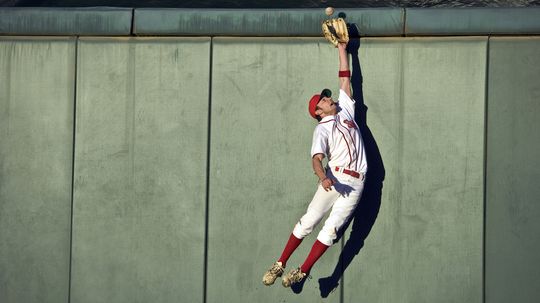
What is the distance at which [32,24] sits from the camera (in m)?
7.78

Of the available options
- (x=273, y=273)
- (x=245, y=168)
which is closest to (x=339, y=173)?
(x=245, y=168)

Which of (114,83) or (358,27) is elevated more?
(358,27)

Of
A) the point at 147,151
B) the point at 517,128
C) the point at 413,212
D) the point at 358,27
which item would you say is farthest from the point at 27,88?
the point at 517,128

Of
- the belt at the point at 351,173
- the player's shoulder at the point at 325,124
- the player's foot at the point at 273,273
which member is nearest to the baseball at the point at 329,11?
the player's shoulder at the point at 325,124

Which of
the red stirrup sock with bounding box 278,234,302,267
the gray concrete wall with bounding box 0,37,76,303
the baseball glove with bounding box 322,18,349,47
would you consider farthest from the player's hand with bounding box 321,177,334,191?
the gray concrete wall with bounding box 0,37,76,303

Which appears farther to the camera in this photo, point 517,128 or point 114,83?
point 114,83

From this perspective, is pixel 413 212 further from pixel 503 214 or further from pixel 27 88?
pixel 27 88

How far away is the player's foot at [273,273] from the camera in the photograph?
A: 23.6 feet

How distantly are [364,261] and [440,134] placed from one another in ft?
3.87

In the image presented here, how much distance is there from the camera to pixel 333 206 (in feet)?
23.7

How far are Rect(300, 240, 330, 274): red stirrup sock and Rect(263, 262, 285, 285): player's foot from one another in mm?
169

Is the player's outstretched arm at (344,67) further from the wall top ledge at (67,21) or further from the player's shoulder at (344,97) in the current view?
the wall top ledge at (67,21)

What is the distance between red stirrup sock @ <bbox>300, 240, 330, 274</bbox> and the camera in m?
7.17

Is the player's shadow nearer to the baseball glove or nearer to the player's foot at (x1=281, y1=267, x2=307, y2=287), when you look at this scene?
the baseball glove
